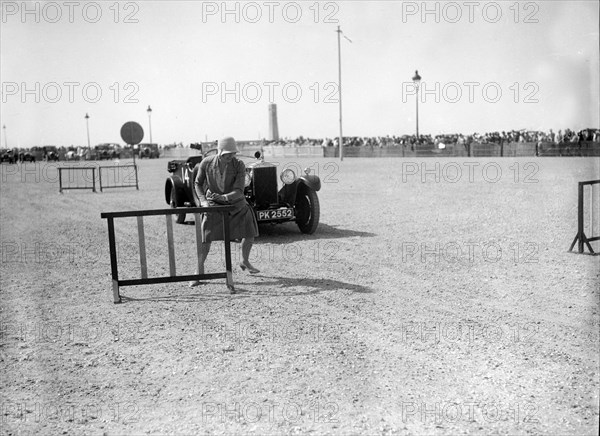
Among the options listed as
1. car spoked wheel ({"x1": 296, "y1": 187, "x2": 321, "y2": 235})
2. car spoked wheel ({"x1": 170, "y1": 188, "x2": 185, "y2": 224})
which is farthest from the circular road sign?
car spoked wheel ({"x1": 296, "y1": 187, "x2": 321, "y2": 235})

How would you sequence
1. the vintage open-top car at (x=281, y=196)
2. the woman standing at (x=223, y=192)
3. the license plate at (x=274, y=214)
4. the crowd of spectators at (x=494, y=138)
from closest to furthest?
the woman standing at (x=223, y=192) → the license plate at (x=274, y=214) → the vintage open-top car at (x=281, y=196) → the crowd of spectators at (x=494, y=138)

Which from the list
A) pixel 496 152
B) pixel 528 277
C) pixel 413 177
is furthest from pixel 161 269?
pixel 496 152

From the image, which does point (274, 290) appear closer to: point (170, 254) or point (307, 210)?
point (170, 254)

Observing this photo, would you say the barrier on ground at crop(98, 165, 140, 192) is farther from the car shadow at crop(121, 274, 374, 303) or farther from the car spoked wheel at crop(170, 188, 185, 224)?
the car shadow at crop(121, 274, 374, 303)

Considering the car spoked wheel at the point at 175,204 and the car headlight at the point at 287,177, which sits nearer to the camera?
the car headlight at the point at 287,177

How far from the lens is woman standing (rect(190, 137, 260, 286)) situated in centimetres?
684

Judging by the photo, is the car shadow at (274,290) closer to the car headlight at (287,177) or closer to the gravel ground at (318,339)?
the gravel ground at (318,339)

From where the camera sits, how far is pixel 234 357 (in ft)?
14.8

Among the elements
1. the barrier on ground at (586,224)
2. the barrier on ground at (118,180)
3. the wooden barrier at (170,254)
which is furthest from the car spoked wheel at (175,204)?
the barrier on ground at (586,224)

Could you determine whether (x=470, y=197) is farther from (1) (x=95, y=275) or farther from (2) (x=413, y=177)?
(1) (x=95, y=275)

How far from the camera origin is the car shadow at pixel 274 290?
6281 mm

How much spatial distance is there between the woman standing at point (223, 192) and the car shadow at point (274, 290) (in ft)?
1.63

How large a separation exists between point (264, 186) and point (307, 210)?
0.85m

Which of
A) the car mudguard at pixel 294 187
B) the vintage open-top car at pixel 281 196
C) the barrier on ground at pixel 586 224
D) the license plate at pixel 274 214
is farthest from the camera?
the car mudguard at pixel 294 187
